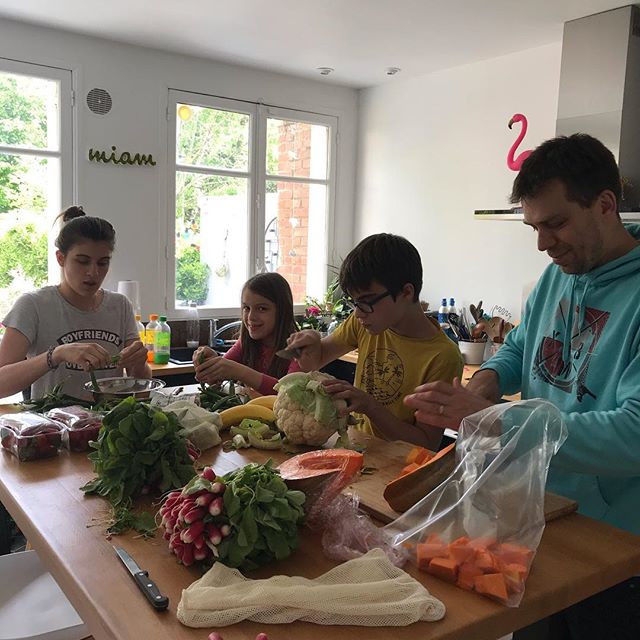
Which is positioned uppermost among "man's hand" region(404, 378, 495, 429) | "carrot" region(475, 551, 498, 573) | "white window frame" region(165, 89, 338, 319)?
"white window frame" region(165, 89, 338, 319)

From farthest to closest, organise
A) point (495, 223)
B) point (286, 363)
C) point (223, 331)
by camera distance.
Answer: point (223, 331)
point (495, 223)
point (286, 363)

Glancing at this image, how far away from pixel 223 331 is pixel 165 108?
1434 mm

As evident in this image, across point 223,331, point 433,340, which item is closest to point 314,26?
point 223,331

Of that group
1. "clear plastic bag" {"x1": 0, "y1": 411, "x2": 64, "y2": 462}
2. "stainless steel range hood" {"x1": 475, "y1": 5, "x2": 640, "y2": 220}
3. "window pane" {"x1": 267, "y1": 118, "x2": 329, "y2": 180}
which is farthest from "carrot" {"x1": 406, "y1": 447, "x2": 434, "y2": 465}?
"window pane" {"x1": 267, "y1": 118, "x2": 329, "y2": 180}

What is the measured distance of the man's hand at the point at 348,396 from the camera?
5.00 feet

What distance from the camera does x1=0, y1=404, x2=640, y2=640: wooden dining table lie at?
83 centimetres

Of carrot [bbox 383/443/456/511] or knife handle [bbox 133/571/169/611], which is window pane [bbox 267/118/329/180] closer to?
carrot [bbox 383/443/456/511]

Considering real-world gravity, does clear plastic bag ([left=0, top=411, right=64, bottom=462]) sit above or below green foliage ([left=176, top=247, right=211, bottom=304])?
below

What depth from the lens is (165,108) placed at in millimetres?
4023

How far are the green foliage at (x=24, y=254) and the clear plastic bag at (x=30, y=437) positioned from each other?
98.8 inches

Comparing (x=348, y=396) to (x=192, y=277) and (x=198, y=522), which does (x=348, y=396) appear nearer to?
(x=198, y=522)

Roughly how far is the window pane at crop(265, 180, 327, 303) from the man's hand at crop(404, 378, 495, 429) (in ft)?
11.6

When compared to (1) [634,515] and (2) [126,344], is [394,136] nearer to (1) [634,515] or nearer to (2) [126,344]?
(2) [126,344]

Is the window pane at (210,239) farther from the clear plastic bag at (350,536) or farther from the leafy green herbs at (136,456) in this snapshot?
the clear plastic bag at (350,536)
